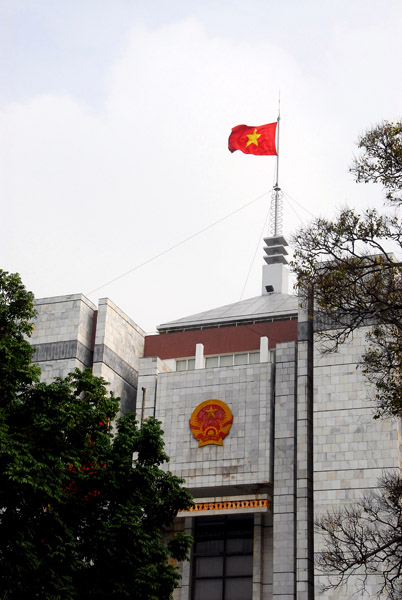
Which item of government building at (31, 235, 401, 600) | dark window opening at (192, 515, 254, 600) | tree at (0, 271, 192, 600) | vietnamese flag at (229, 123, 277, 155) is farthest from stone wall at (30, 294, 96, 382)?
tree at (0, 271, 192, 600)

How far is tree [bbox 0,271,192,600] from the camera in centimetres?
2377

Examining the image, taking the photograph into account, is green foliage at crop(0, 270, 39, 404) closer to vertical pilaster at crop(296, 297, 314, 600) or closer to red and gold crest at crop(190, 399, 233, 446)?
vertical pilaster at crop(296, 297, 314, 600)

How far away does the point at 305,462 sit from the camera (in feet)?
131

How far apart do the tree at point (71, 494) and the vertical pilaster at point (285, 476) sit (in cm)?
1324

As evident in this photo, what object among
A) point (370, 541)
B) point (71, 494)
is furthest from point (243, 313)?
point (71, 494)

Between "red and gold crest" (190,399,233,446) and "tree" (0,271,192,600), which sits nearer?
"tree" (0,271,192,600)

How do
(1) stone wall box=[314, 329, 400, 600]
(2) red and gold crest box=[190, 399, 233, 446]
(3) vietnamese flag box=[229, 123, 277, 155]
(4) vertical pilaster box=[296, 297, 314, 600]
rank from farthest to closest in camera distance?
(3) vietnamese flag box=[229, 123, 277, 155] < (2) red and gold crest box=[190, 399, 233, 446] < (1) stone wall box=[314, 329, 400, 600] < (4) vertical pilaster box=[296, 297, 314, 600]

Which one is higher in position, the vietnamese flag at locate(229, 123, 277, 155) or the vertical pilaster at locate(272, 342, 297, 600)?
the vietnamese flag at locate(229, 123, 277, 155)

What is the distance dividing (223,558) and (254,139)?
2212cm

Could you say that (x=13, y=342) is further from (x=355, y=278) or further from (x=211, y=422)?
(x=211, y=422)

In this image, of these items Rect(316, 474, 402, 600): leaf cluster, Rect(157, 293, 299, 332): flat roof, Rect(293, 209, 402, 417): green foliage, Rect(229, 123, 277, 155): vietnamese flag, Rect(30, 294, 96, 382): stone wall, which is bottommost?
Rect(316, 474, 402, 600): leaf cluster

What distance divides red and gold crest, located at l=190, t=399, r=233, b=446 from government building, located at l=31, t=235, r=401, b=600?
0.05 metres

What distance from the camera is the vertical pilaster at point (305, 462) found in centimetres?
3794

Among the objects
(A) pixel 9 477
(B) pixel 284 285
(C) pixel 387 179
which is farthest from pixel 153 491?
(B) pixel 284 285
